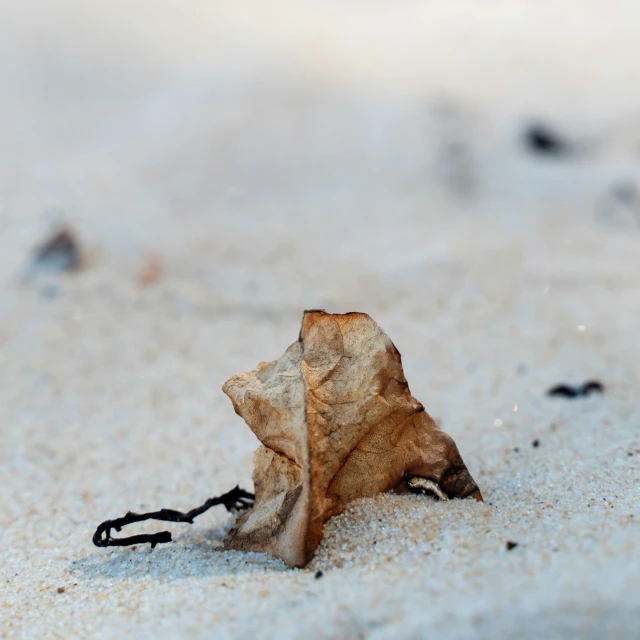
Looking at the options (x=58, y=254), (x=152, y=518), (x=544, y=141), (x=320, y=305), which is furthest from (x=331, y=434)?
(x=544, y=141)

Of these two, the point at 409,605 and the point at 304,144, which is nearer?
the point at 409,605

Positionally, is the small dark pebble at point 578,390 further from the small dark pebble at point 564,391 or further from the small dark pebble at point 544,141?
the small dark pebble at point 544,141

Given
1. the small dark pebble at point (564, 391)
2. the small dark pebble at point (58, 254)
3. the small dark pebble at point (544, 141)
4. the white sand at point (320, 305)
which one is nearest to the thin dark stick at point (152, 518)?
the white sand at point (320, 305)

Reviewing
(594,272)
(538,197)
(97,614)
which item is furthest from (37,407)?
(538,197)

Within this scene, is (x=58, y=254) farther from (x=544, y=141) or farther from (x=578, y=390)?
(x=544, y=141)

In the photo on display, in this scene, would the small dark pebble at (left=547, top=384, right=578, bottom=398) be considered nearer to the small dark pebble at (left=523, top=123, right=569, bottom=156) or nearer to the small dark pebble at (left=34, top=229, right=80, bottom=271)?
the small dark pebble at (left=34, top=229, right=80, bottom=271)

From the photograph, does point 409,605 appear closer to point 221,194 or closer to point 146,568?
point 146,568
